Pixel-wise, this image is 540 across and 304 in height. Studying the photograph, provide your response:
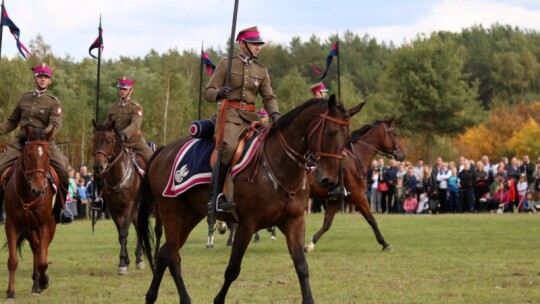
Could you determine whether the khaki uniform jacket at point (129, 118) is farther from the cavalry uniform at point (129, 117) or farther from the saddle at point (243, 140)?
the saddle at point (243, 140)

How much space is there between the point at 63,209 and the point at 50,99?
167 centimetres

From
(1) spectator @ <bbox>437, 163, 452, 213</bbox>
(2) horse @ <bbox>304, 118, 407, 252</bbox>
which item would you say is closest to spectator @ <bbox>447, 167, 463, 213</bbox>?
(1) spectator @ <bbox>437, 163, 452, 213</bbox>

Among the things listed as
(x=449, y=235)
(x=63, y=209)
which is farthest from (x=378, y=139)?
(x=63, y=209)

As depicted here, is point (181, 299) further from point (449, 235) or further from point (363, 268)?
point (449, 235)

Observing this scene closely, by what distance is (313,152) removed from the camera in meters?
10.8

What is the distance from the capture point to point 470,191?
126 feet

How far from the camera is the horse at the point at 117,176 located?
681 inches

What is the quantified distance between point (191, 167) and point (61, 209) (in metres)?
3.38

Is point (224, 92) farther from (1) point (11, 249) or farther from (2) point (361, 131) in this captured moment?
(2) point (361, 131)

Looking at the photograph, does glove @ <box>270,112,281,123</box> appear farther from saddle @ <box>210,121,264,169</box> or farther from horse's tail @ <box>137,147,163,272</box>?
horse's tail @ <box>137,147,163,272</box>

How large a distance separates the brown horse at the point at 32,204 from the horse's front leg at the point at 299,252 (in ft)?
12.8

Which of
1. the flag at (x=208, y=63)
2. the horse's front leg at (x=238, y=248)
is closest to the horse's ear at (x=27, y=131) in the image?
the horse's front leg at (x=238, y=248)

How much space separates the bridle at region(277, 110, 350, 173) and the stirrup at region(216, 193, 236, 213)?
2.91 feet

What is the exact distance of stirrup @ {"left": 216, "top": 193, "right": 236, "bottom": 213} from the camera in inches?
444
